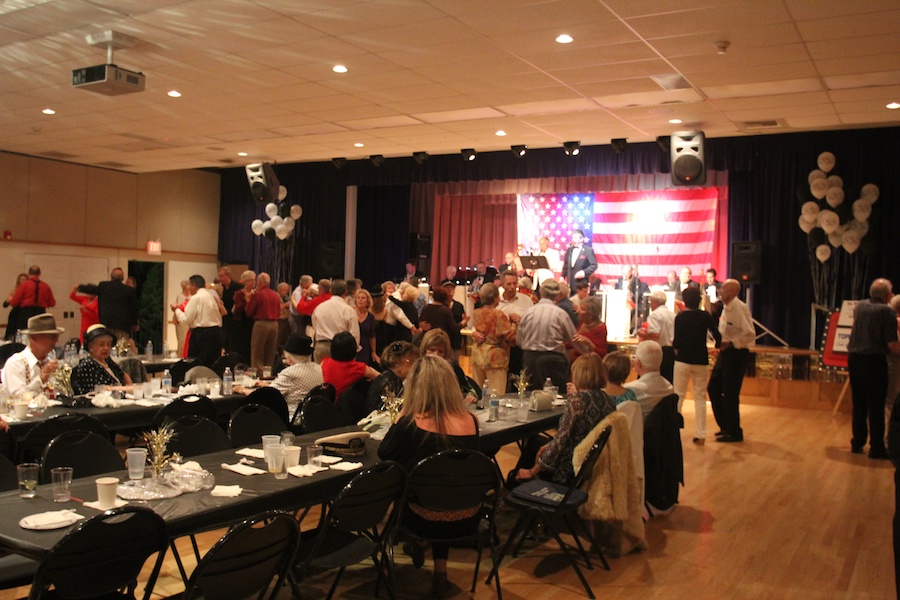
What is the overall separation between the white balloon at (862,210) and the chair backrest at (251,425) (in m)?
9.85

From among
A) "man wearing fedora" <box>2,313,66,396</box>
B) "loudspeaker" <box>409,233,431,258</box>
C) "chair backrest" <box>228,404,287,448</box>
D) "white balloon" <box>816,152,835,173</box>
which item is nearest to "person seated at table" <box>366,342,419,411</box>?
"chair backrest" <box>228,404,287,448</box>

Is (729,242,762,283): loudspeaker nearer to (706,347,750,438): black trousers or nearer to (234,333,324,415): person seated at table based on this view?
(706,347,750,438): black trousers

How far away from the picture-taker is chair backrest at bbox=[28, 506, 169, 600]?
2721mm

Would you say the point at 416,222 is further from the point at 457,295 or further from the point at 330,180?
the point at 457,295

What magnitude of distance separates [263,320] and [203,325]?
145 centimetres

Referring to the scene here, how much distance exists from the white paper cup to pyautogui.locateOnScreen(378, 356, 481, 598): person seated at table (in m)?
1.35

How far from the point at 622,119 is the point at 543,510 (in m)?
6.63

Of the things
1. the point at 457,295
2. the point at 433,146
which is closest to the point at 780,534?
the point at 433,146

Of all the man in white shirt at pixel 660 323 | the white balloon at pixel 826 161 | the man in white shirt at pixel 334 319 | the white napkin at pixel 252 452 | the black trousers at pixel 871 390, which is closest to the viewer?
the white napkin at pixel 252 452

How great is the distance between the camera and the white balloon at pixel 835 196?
12.1m

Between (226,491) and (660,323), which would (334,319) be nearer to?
(660,323)

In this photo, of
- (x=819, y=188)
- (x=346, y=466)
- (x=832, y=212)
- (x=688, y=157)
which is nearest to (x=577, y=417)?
(x=346, y=466)

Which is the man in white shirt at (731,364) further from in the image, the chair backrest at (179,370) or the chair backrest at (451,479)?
the chair backrest at (451,479)

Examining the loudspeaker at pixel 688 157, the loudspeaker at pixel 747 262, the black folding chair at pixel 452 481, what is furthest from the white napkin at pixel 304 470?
the loudspeaker at pixel 747 262
